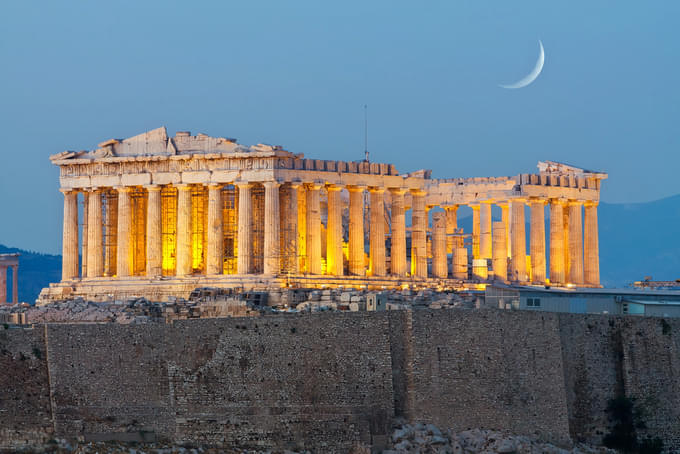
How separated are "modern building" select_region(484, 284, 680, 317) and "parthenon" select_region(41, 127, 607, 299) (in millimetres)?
18728

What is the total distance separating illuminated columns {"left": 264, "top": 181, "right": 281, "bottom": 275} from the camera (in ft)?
352

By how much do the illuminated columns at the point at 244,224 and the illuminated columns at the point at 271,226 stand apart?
1.07 metres

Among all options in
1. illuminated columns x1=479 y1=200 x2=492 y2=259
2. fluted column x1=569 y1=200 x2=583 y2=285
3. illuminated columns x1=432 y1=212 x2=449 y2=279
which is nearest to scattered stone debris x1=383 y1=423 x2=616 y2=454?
illuminated columns x1=432 y1=212 x2=449 y2=279

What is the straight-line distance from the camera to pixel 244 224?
109 m

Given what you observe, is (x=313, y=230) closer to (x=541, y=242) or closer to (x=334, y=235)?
(x=334, y=235)

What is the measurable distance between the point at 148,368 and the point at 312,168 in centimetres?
3339

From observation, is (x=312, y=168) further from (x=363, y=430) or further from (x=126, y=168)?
(x=363, y=430)

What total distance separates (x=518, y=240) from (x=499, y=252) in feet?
6.37

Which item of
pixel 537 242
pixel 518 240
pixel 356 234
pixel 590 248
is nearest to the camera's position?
pixel 356 234

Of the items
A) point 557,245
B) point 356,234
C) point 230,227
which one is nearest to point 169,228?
point 230,227

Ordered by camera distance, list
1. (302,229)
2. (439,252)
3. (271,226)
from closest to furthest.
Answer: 1. (271,226)
2. (302,229)
3. (439,252)

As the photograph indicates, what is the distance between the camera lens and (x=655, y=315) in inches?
3570

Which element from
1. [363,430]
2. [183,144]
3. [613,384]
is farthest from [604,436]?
[183,144]

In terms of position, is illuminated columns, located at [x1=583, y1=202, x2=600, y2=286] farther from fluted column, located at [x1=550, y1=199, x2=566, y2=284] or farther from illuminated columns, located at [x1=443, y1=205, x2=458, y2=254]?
illuminated columns, located at [x1=443, y1=205, x2=458, y2=254]
